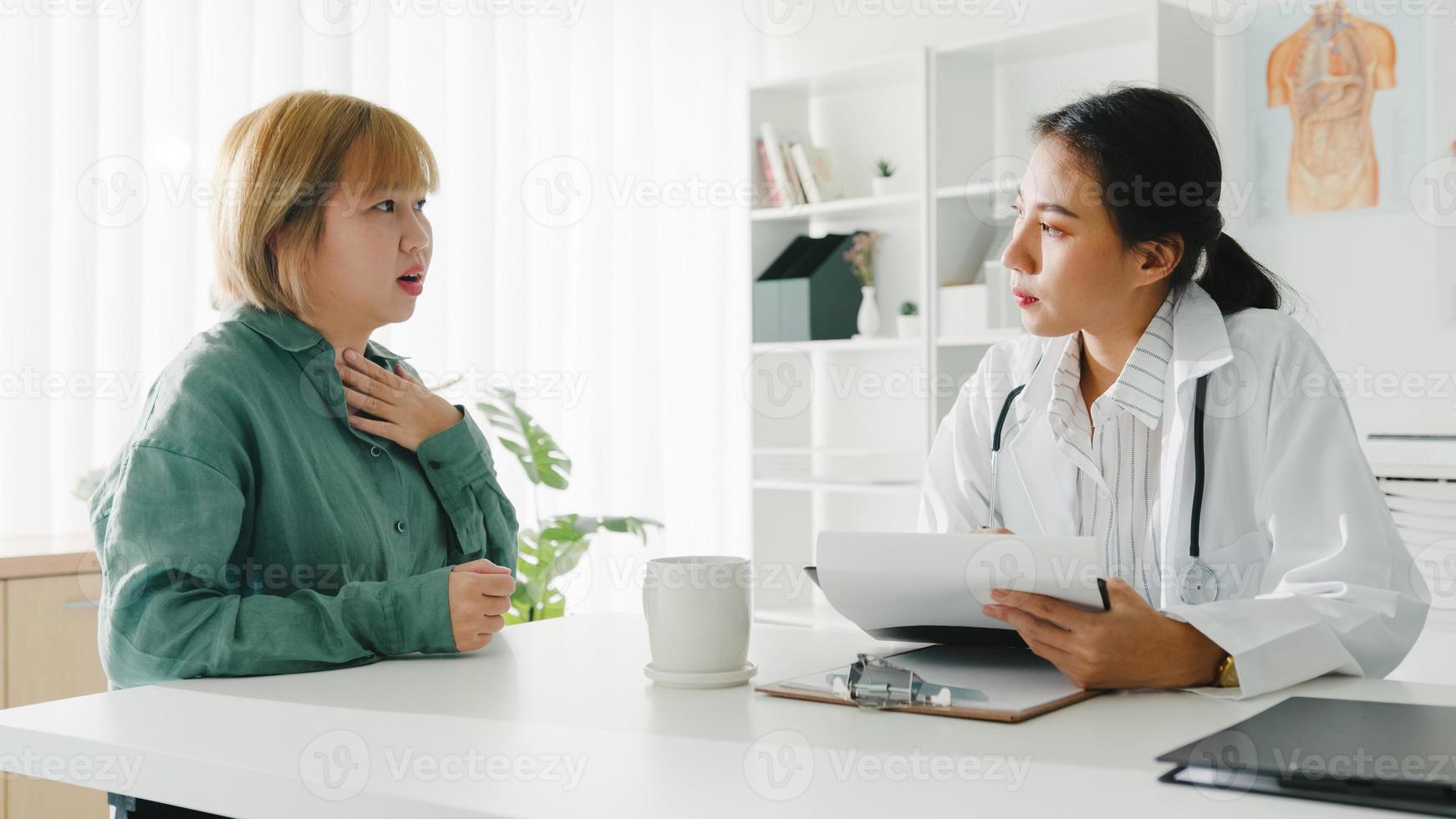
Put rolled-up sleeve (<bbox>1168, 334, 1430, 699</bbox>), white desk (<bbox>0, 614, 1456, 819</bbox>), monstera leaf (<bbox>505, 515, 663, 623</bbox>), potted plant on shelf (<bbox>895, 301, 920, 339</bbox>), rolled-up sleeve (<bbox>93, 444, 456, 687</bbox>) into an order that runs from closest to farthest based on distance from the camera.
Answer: white desk (<bbox>0, 614, 1456, 819</bbox>) < rolled-up sleeve (<bbox>1168, 334, 1430, 699</bbox>) < rolled-up sleeve (<bbox>93, 444, 456, 687</bbox>) < monstera leaf (<bbox>505, 515, 663, 623</bbox>) < potted plant on shelf (<bbox>895, 301, 920, 339</bbox>)

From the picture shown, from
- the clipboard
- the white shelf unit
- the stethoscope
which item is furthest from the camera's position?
the white shelf unit

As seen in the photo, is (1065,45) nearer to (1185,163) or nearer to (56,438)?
(1185,163)

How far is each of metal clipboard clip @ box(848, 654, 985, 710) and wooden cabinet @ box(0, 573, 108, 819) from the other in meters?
1.84

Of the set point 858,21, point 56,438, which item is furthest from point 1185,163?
point 858,21

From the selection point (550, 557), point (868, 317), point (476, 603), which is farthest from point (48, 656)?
point (868, 317)

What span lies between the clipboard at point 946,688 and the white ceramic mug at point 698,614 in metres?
0.06

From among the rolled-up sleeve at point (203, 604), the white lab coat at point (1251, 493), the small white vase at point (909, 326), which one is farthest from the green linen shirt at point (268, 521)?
the small white vase at point (909, 326)

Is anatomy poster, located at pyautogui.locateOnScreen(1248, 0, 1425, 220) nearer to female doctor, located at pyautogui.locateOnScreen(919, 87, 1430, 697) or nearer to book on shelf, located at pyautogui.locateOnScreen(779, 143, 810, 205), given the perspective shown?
book on shelf, located at pyautogui.locateOnScreen(779, 143, 810, 205)

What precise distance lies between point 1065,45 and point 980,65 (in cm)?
29

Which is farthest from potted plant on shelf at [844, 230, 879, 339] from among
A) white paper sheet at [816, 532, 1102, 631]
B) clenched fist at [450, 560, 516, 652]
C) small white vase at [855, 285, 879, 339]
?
white paper sheet at [816, 532, 1102, 631]

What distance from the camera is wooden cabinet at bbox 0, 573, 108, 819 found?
2320mm

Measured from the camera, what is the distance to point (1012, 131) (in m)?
3.67

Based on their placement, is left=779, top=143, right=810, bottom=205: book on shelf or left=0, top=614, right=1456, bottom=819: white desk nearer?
left=0, top=614, right=1456, bottom=819: white desk

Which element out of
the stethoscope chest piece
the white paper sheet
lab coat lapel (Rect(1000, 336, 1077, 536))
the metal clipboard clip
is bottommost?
the metal clipboard clip
